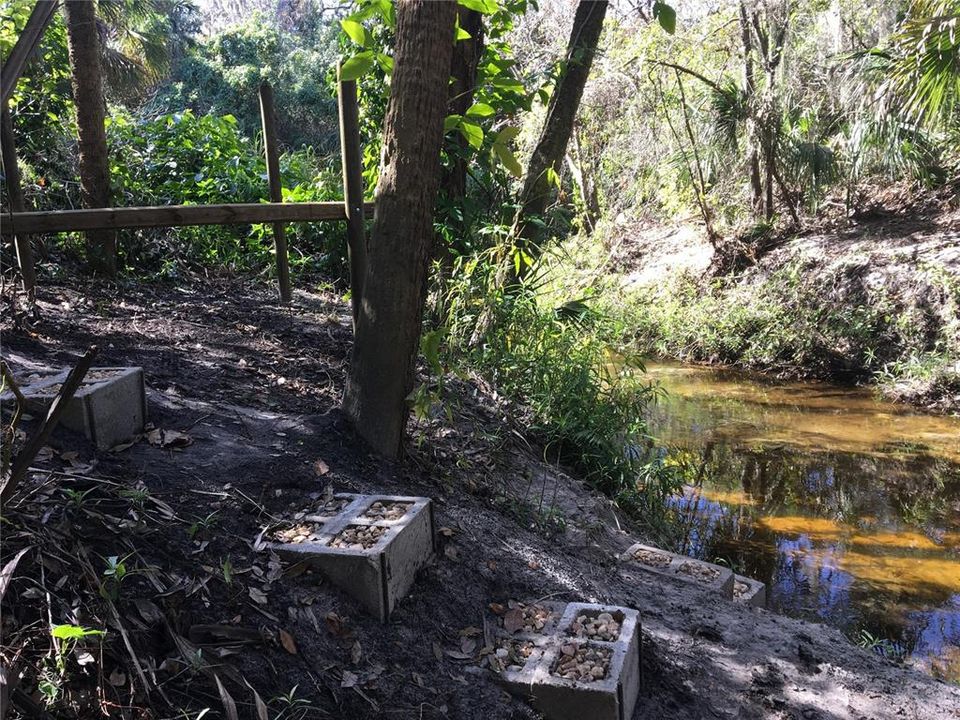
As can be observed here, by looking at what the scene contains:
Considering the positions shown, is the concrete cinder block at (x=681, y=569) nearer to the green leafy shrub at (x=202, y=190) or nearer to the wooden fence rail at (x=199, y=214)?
the wooden fence rail at (x=199, y=214)

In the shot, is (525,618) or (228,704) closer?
(228,704)

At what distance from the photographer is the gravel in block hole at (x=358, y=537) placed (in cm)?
267

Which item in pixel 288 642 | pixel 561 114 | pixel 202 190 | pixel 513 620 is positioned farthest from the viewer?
pixel 202 190

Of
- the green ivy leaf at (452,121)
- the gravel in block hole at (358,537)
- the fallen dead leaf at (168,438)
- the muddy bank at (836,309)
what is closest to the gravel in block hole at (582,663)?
the gravel in block hole at (358,537)

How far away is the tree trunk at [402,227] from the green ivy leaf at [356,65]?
38 centimetres

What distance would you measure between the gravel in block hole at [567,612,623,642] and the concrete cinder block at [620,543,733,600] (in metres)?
1.21

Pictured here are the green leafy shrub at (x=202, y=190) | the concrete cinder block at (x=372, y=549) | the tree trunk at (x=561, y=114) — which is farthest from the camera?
the green leafy shrub at (x=202, y=190)

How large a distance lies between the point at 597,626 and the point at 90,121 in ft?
18.2

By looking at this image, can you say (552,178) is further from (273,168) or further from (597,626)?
(597,626)

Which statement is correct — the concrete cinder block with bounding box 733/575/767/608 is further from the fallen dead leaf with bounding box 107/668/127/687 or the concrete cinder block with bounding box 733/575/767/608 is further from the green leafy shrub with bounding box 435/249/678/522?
the fallen dead leaf with bounding box 107/668/127/687

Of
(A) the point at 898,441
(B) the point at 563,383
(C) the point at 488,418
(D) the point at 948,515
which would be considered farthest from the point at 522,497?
(A) the point at 898,441

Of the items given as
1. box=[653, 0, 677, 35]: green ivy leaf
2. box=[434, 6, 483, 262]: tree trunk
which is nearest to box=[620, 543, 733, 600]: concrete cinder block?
box=[653, 0, 677, 35]: green ivy leaf

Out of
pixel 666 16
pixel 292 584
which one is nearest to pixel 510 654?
pixel 292 584

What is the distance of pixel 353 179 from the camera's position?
16.1 feet
